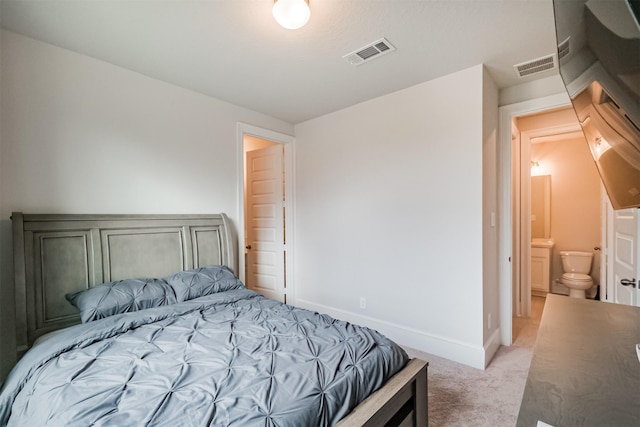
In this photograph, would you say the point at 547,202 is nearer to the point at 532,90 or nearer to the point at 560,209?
the point at 560,209

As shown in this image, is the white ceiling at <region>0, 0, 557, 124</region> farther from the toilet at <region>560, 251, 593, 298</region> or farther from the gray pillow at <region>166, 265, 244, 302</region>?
the toilet at <region>560, 251, 593, 298</region>

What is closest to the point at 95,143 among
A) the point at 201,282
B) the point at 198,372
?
the point at 201,282

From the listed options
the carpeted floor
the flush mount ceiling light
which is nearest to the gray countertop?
the carpeted floor

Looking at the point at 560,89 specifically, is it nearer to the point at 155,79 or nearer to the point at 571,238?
the point at 571,238

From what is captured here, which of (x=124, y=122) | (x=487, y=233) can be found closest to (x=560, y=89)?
(x=487, y=233)

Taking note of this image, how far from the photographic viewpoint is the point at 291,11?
1.58 meters

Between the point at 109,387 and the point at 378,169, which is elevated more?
the point at 378,169

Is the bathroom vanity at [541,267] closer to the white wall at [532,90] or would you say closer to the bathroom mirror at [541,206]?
the bathroom mirror at [541,206]

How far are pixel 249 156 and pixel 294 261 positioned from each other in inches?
72.7

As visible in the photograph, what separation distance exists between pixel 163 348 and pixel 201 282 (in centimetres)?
91

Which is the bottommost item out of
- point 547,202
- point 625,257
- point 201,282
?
point 201,282

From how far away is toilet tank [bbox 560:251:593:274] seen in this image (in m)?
4.22

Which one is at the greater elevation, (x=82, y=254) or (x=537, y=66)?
(x=537, y=66)

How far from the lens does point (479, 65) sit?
237 centimetres
